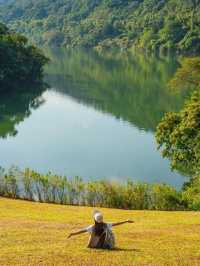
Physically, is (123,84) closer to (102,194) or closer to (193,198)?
(102,194)

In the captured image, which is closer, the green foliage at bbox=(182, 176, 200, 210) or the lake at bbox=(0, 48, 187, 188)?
the green foliage at bbox=(182, 176, 200, 210)

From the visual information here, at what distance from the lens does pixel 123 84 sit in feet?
286

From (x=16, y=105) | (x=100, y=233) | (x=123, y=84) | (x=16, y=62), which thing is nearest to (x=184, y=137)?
(x=100, y=233)

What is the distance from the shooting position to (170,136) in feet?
112

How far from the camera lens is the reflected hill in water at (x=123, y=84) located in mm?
64375

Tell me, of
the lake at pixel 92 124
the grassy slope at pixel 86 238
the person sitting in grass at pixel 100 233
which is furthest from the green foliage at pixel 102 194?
the person sitting in grass at pixel 100 233

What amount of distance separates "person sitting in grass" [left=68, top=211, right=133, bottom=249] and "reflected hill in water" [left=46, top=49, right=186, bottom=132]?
39.6 metres

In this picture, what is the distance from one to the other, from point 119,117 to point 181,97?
1287 centimetres

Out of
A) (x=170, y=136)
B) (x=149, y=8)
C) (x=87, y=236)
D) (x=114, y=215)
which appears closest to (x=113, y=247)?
(x=87, y=236)

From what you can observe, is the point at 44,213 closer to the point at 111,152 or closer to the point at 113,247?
the point at 113,247

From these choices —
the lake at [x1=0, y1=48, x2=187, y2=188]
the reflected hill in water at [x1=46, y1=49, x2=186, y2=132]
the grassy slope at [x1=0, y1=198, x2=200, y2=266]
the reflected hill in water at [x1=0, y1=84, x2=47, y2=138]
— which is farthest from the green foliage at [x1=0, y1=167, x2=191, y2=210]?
the reflected hill in water at [x1=46, y1=49, x2=186, y2=132]

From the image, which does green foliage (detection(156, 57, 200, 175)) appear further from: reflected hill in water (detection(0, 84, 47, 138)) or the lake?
reflected hill in water (detection(0, 84, 47, 138))

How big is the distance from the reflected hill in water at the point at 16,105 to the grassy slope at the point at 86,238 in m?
31.4

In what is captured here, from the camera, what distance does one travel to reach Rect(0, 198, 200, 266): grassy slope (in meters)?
13.2
